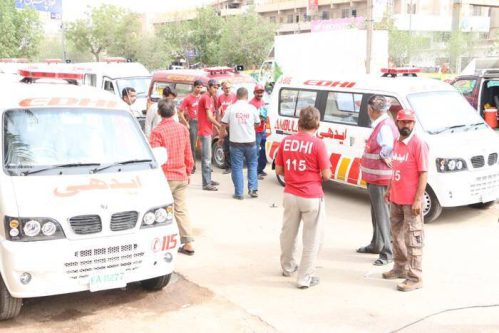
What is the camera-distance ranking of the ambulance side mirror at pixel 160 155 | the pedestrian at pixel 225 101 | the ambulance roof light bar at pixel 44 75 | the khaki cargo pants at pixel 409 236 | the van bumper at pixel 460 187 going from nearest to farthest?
the khaki cargo pants at pixel 409 236 < the ambulance side mirror at pixel 160 155 < the ambulance roof light bar at pixel 44 75 < the van bumper at pixel 460 187 < the pedestrian at pixel 225 101

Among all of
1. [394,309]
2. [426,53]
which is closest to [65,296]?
[394,309]

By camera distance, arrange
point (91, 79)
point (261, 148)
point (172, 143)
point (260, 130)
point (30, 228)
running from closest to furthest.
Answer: point (30, 228) < point (172, 143) < point (260, 130) < point (261, 148) < point (91, 79)

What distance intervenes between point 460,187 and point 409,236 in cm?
250

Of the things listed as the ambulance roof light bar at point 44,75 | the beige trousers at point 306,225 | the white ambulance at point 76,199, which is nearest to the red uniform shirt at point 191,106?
the ambulance roof light bar at point 44,75

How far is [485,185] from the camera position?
7992 millimetres

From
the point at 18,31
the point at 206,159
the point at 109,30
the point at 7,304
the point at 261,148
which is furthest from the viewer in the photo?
the point at 109,30

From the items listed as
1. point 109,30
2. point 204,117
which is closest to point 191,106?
point 204,117

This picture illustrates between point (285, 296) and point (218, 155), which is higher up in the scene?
point (218, 155)

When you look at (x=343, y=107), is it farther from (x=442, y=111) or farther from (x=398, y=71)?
(x=442, y=111)

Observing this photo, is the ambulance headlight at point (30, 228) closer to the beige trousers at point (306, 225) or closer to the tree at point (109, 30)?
the beige trousers at point (306, 225)

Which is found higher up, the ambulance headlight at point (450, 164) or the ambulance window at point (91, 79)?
the ambulance window at point (91, 79)

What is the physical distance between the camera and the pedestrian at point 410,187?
5.53m

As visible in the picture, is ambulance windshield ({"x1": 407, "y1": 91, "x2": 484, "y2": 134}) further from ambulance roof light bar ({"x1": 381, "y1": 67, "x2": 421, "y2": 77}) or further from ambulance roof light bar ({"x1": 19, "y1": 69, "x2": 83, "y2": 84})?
ambulance roof light bar ({"x1": 19, "y1": 69, "x2": 83, "y2": 84})

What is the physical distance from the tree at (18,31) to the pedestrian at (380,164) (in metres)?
38.1
